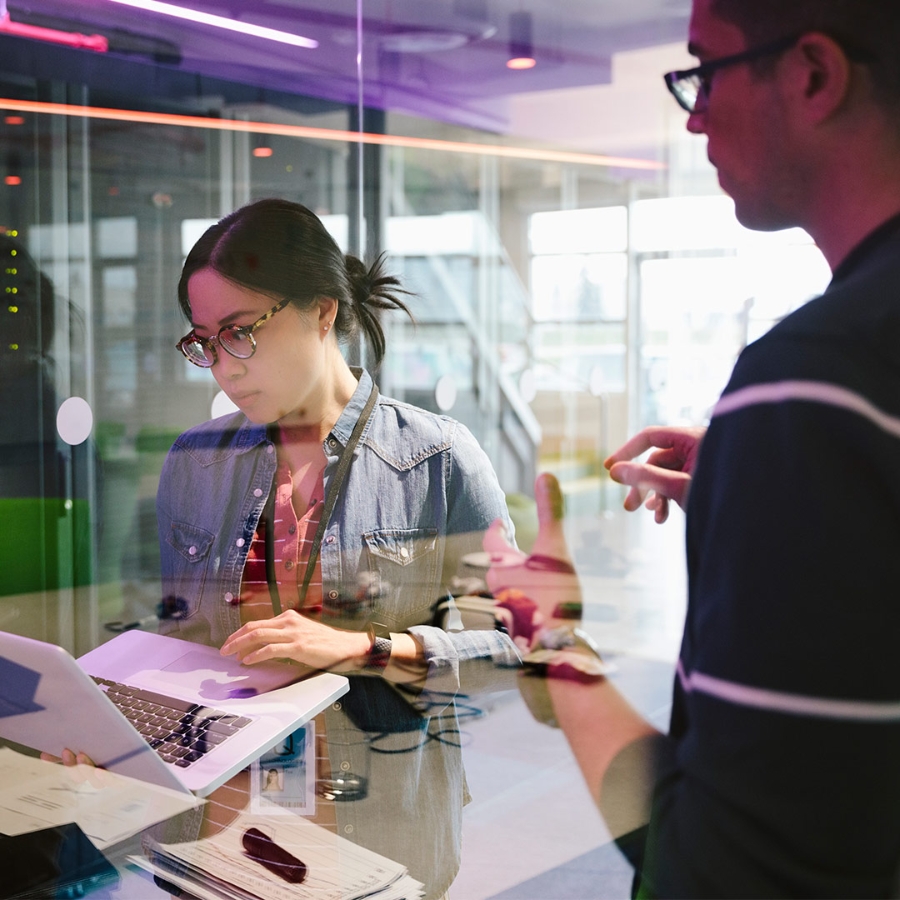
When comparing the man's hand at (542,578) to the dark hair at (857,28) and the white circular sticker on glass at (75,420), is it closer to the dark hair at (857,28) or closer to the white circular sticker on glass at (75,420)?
A: the dark hair at (857,28)

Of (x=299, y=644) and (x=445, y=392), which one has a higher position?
(x=445, y=392)

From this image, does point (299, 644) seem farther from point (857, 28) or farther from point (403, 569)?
point (857, 28)

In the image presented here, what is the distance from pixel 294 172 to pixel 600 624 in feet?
9.11

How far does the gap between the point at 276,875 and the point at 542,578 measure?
27.8 inches

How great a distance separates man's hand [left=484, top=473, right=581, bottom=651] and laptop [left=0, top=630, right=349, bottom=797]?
40 centimetres

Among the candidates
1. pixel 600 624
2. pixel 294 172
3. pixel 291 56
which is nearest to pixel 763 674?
pixel 294 172

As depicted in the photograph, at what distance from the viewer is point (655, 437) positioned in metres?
0.98

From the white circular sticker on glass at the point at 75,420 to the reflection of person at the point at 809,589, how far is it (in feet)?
8.67

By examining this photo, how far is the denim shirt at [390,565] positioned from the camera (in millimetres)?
1427

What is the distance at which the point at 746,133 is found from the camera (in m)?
0.78

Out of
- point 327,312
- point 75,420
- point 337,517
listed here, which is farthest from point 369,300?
point 75,420

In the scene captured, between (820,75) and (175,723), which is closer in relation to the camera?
(820,75)

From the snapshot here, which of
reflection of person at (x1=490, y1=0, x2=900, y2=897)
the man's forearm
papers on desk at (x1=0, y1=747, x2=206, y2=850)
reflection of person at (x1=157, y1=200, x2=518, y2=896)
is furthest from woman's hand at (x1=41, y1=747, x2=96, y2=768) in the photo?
reflection of person at (x1=490, y1=0, x2=900, y2=897)

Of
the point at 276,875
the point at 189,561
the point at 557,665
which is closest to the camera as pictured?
the point at 557,665
